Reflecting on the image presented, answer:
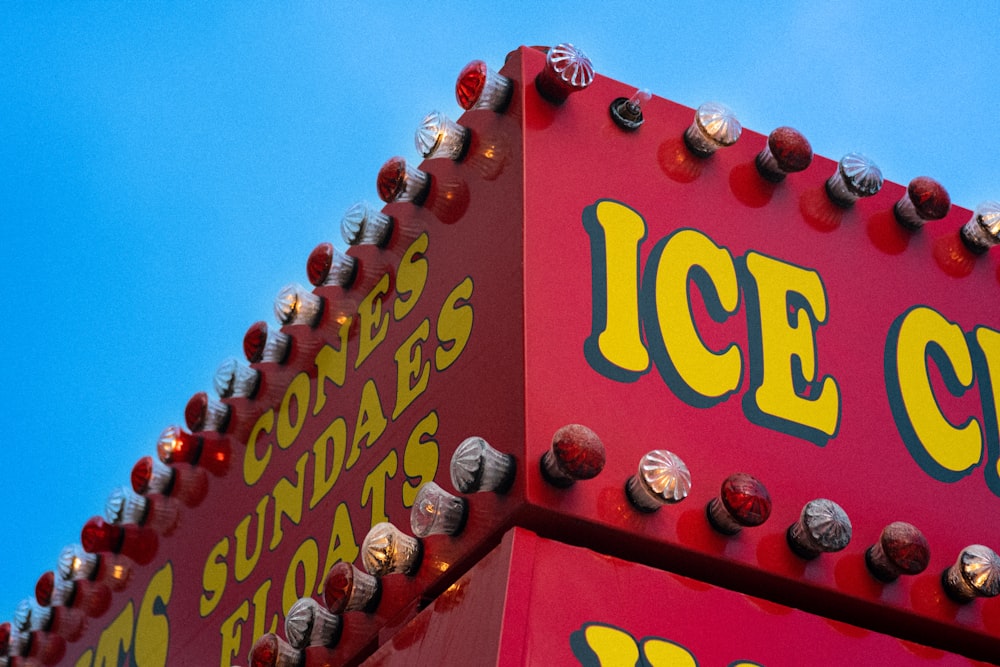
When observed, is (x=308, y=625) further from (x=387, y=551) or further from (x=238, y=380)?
(x=238, y=380)

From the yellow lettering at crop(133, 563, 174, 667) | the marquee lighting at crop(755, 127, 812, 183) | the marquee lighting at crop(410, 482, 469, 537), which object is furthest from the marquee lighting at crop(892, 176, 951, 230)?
the yellow lettering at crop(133, 563, 174, 667)

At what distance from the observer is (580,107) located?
485cm

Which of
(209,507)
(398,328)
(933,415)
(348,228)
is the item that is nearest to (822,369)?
(933,415)

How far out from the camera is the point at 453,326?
479 cm

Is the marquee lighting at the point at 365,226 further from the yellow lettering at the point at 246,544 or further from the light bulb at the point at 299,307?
the yellow lettering at the point at 246,544

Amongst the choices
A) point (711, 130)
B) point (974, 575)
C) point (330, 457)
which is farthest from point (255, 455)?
point (974, 575)

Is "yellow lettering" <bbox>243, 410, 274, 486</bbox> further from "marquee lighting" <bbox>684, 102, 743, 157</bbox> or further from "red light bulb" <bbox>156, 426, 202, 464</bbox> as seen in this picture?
"marquee lighting" <bbox>684, 102, 743, 157</bbox>

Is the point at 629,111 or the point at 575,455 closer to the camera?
the point at 575,455

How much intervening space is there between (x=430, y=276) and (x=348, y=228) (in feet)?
1.62

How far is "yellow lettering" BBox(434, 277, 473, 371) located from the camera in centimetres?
468

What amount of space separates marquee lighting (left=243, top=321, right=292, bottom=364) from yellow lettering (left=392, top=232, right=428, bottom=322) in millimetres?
857

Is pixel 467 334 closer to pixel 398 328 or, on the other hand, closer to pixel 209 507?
pixel 398 328

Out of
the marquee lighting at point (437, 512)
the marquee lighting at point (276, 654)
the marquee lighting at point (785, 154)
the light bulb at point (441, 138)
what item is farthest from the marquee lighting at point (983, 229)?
the marquee lighting at point (276, 654)

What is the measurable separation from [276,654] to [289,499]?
1144 mm
